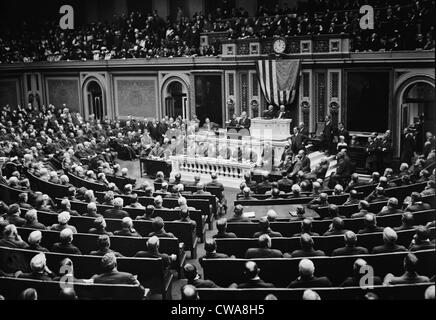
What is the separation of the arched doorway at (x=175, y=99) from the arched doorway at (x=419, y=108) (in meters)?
10.6

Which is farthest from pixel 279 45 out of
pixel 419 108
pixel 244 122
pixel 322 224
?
pixel 322 224

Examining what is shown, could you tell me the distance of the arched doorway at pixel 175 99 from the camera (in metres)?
24.7

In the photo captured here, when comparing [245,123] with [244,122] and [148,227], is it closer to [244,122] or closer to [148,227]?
[244,122]

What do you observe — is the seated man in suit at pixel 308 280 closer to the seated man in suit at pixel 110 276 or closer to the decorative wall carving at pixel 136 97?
the seated man in suit at pixel 110 276

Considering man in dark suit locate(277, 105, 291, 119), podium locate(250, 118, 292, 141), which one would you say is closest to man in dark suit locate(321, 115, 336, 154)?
podium locate(250, 118, 292, 141)

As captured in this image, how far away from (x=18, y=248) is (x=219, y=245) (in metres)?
3.17

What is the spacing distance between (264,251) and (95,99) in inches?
873

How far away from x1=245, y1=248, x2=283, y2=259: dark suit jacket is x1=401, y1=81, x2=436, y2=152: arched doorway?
11329 mm

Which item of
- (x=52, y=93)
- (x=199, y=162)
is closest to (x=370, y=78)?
(x=199, y=162)

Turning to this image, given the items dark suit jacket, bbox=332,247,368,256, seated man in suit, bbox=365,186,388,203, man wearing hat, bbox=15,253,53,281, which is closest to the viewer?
man wearing hat, bbox=15,253,53,281

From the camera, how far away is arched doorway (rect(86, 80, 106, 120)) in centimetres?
2731

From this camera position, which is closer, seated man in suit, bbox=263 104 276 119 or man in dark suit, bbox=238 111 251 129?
seated man in suit, bbox=263 104 276 119

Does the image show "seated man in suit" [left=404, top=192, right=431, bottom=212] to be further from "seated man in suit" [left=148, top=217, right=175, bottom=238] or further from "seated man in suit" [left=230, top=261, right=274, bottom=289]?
"seated man in suit" [left=148, top=217, right=175, bottom=238]
